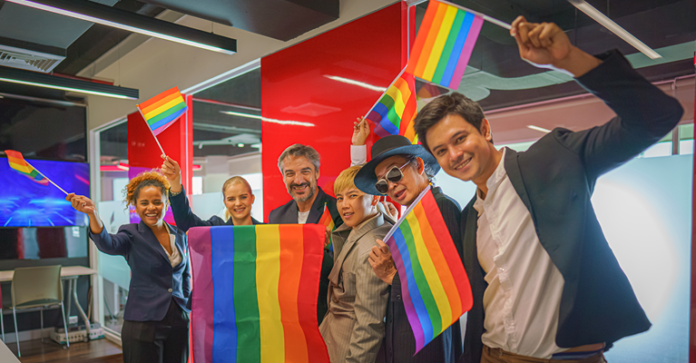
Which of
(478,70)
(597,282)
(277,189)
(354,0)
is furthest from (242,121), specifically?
(597,282)

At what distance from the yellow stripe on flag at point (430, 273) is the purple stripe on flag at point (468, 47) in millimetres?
643

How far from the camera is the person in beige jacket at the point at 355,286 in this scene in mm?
1755

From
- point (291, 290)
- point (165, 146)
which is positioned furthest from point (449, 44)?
point (165, 146)

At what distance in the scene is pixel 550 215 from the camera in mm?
1265

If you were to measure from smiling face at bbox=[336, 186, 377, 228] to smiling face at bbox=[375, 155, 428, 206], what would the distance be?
0.15 metres

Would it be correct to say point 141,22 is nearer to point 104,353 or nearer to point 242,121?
point 242,121

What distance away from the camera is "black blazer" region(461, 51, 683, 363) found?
1.13m

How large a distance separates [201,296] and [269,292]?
0.35m

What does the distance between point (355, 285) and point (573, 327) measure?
0.89m

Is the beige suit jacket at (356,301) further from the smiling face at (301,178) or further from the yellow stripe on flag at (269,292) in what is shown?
the smiling face at (301,178)

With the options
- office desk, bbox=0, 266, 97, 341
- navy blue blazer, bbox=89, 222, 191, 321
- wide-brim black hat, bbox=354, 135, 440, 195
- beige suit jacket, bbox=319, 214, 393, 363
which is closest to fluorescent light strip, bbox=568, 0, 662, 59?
wide-brim black hat, bbox=354, 135, 440, 195

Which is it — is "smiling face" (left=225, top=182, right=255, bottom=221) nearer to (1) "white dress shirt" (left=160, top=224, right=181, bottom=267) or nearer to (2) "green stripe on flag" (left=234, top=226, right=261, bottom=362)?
(1) "white dress shirt" (left=160, top=224, right=181, bottom=267)

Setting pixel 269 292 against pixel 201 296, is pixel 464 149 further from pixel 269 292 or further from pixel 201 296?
pixel 201 296

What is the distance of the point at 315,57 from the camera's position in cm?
332
